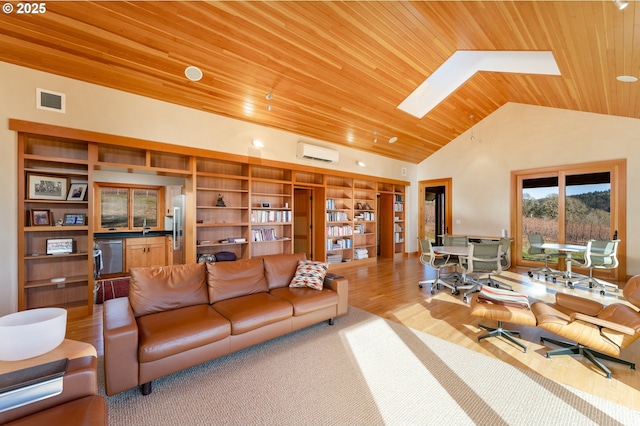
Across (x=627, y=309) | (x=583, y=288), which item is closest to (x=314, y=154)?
(x=627, y=309)

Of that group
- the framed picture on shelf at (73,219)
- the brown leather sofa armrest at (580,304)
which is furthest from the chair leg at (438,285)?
the framed picture on shelf at (73,219)

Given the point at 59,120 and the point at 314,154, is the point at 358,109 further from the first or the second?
the point at 59,120

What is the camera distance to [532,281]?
5.54 meters

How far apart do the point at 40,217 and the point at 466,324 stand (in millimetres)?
5745

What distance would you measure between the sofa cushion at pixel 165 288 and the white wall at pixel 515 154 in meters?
7.64

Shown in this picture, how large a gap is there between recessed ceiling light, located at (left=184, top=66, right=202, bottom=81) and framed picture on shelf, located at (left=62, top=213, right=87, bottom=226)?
8.24 ft

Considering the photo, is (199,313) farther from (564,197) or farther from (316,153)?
(564,197)

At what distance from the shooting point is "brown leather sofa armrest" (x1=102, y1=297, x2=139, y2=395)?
1971mm

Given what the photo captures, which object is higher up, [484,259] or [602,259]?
[484,259]

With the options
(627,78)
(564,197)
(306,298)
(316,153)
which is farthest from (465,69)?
(306,298)

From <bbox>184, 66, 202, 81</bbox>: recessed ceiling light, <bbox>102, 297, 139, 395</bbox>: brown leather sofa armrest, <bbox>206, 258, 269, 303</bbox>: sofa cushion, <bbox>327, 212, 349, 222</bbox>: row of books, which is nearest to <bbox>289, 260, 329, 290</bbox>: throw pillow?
<bbox>206, 258, 269, 303</bbox>: sofa cushion

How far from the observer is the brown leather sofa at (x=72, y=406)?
1224 millimetres

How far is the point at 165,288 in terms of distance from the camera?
108 inches

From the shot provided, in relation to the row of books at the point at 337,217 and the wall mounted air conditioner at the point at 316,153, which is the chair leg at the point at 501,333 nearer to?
the row of books at the point at 337,217
